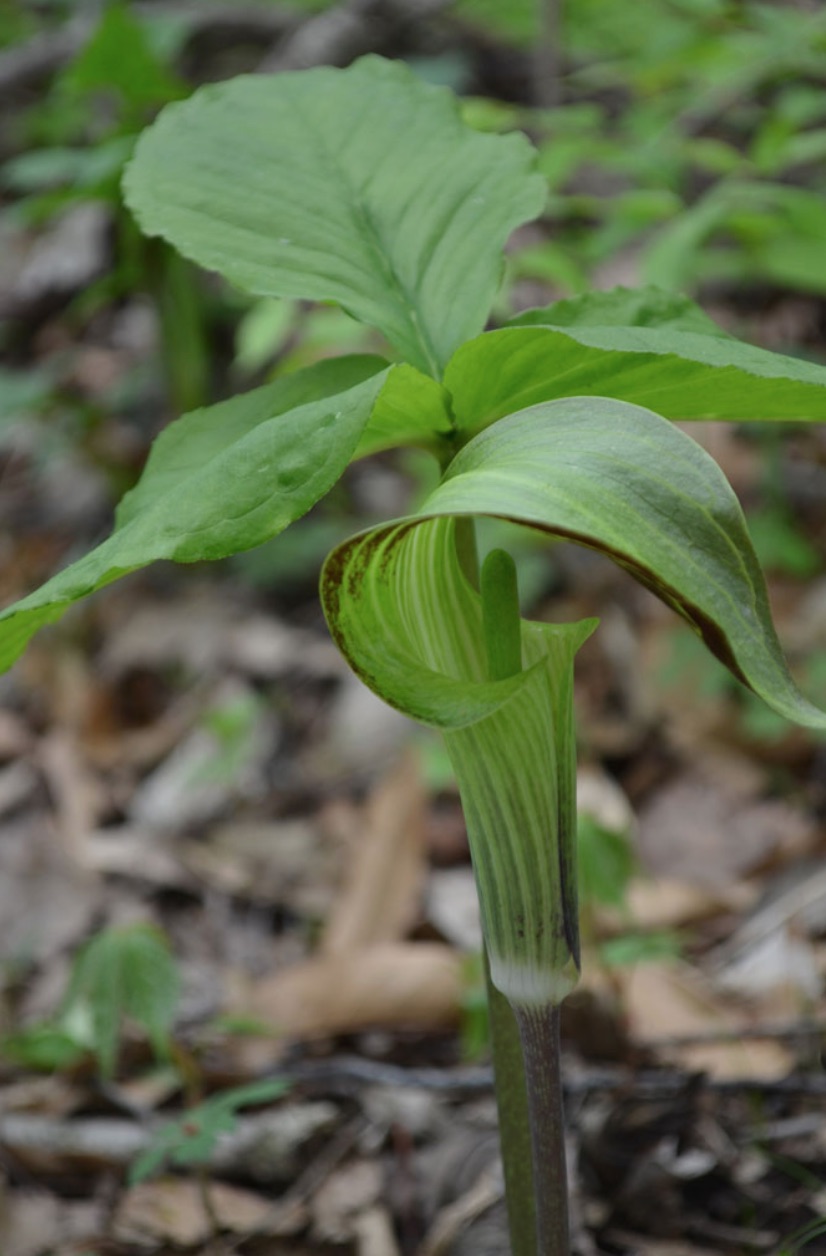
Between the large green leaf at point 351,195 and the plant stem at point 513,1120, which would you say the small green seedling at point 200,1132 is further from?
the large green leaf at point 351,195

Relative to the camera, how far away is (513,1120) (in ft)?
Answer: 3.74

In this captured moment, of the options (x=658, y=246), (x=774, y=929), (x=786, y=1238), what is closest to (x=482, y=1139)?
(x=786, y=1238)

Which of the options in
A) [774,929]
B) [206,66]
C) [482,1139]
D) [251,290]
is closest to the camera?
[251,290]

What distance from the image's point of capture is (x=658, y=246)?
2.69 m

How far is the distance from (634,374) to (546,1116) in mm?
582

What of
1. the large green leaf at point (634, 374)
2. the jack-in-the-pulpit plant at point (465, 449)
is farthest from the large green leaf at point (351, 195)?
the large green leaf at point (634, 374)

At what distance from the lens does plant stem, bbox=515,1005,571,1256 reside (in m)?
0.97

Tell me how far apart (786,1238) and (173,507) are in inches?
48.8

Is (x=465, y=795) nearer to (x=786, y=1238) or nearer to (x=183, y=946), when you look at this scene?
(x=786, y=1238)

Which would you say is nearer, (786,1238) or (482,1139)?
(786,1238)

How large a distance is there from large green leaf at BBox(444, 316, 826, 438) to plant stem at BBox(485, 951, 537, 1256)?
0.48 m

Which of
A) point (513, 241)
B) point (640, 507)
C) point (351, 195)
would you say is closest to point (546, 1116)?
point (640, 507)

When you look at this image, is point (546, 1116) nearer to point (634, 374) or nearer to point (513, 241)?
point (634, 374)

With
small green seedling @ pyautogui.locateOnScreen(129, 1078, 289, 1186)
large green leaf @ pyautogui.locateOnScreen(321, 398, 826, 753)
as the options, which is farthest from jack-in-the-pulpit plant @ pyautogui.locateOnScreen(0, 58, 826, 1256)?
small green seedling @ pyautogui.locateOnScreen(129, 1078, 289, 1186)
